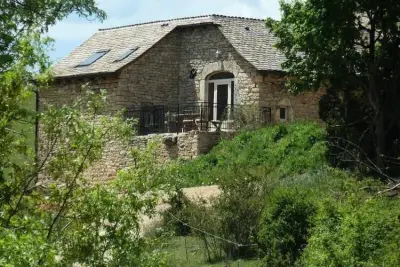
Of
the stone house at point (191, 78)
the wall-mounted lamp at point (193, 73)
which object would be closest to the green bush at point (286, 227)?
the stone house at point (191, 78)

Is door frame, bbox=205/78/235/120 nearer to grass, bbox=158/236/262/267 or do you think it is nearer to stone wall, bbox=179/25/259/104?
stone wall, bbox=179/25/259/104

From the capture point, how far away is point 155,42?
35.3 m

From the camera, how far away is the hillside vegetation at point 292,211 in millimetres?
13891

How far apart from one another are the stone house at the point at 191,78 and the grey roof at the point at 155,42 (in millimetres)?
48

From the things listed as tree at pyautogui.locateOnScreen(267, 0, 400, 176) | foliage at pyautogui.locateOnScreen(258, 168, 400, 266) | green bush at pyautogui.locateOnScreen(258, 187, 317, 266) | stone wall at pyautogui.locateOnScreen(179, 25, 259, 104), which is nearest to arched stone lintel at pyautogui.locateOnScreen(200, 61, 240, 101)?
stone wall at pyautogui.locateOnScreen(179, 25, 259, 104)

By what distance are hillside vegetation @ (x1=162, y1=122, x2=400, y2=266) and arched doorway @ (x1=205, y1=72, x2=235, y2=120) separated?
202 inches

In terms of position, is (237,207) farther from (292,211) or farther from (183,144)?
(183,144)

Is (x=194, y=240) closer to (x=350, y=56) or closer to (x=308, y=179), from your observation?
(x=308, y=179)

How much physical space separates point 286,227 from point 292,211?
29 cm

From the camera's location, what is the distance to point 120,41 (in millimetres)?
37781

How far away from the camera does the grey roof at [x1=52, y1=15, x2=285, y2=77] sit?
33.8 meters

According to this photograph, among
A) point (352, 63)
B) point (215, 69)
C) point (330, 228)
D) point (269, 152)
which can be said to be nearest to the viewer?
point (330, 228)

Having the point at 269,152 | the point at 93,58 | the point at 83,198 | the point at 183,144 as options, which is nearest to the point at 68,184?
the point at 83,198

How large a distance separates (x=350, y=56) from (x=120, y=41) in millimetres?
14855
